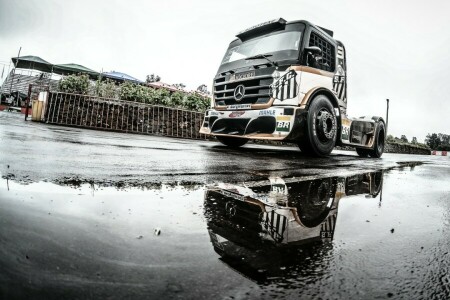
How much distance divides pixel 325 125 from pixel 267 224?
15.8 feet

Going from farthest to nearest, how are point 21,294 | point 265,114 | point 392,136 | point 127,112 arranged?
1. point 392,136
2. point 127,112
3. point 265,114
4. point 21,294

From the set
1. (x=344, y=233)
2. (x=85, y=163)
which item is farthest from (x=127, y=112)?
(x=344, y=233)

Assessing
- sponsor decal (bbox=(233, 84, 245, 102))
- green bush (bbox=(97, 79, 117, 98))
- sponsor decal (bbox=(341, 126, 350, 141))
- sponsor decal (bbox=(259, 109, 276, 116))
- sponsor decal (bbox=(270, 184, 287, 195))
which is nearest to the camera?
sponsor decal (bbox=(270, 184, 287, 195))

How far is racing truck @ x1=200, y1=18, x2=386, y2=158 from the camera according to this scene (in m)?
5.13

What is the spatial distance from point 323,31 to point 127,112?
7493 mm

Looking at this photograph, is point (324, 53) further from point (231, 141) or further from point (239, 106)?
point (231, 141)

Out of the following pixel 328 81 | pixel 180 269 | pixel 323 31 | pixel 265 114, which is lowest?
pixel 180 269

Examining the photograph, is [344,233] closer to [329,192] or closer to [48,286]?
[329,192]

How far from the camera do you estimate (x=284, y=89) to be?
512 cm

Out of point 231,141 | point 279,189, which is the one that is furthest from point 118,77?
point 279,189

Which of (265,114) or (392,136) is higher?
(392,136)

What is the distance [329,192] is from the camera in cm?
202

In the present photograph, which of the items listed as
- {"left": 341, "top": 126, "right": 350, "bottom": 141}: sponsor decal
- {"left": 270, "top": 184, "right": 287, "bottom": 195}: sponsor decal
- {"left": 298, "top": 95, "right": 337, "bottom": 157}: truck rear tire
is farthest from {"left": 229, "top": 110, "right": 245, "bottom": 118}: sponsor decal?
{"left": 270, "top": 184, "right": 287, "bottom": 195}: sponsor decal

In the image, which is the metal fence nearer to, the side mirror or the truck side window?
the truck side window
